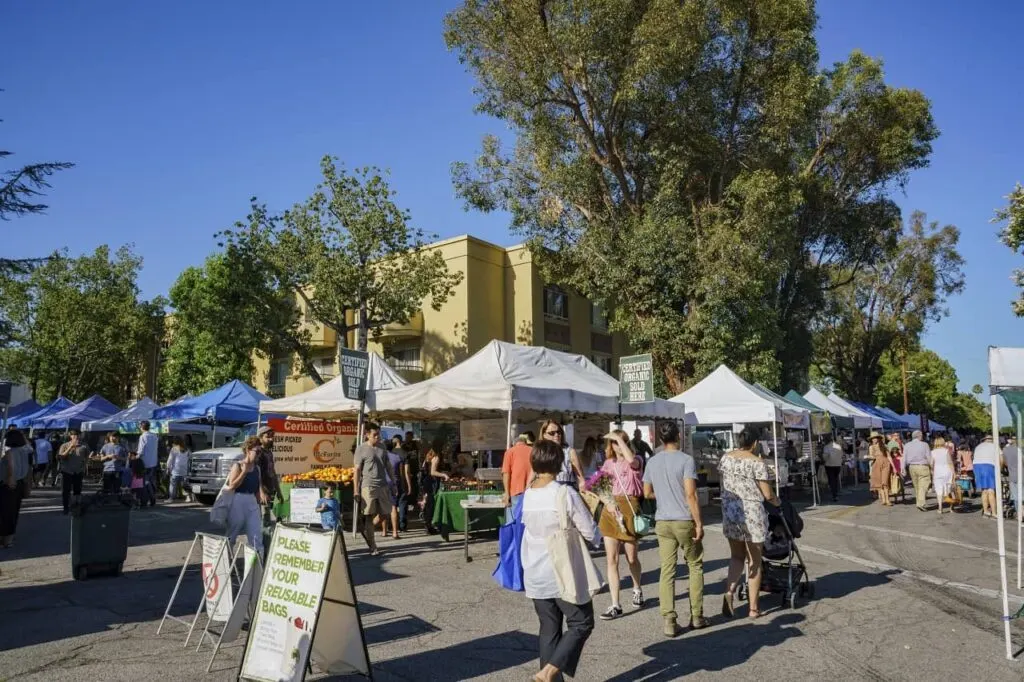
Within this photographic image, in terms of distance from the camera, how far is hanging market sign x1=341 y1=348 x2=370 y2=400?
11773mm

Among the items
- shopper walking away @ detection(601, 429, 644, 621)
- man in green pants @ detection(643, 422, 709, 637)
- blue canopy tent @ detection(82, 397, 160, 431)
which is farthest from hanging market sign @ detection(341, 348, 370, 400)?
blue canopy tent @ detection(82, 397, 160, 431)

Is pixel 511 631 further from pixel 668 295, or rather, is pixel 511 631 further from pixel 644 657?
pixel 668 295

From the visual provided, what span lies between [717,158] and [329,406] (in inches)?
651

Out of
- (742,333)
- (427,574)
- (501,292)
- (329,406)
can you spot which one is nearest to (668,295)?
(742,333)

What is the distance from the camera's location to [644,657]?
5750mm

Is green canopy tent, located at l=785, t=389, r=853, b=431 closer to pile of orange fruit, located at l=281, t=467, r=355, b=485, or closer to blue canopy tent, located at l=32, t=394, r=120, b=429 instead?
pile of orange fruit, located at l=281, t=467, r=355, b=485

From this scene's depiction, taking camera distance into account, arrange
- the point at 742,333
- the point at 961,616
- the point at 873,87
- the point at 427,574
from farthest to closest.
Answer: the point at 873,87, the point at 742,333, the point at 427,574, the point at 961,616

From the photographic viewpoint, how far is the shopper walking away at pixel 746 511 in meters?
6.83

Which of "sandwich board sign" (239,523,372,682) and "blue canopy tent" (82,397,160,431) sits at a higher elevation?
"blue canopy tent" (82,397,160,431)

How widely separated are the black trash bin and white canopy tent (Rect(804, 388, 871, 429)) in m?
20.9

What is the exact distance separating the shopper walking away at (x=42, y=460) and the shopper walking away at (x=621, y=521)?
2412 cm

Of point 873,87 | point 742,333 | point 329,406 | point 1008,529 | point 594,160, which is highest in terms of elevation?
point 873,87

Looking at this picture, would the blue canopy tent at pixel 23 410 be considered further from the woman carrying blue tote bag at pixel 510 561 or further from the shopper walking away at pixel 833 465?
the woman carrying blue tote bag at pixel 510 561

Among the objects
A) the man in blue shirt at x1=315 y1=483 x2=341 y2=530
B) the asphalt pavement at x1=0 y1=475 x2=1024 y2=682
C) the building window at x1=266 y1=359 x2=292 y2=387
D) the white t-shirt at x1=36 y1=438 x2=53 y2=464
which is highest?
the building window at x1=266 y1=359 x2=292 y2=387
